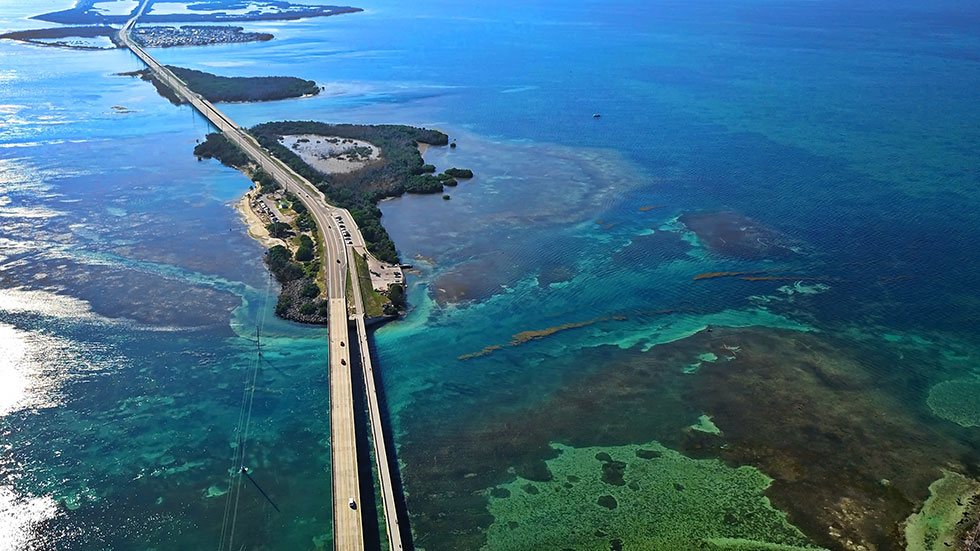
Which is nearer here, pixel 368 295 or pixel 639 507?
pixel 639 507

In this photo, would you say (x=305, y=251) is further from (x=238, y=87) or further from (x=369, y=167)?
(x=238, y=87)

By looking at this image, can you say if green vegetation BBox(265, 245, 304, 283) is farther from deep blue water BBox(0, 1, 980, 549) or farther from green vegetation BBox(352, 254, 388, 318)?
green vegetation BBox(352, 254, 388, 318)

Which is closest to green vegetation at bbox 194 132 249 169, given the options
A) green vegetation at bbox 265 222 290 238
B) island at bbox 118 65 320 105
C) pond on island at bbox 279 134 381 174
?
pond on island at bbox 279 134 381 174

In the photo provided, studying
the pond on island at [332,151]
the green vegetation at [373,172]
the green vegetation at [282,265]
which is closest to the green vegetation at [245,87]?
the green vegetation at [373,172]

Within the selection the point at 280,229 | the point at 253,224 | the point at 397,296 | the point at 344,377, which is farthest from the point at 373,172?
the point at 344,377

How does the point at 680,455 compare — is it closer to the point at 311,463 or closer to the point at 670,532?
the point at 670,532

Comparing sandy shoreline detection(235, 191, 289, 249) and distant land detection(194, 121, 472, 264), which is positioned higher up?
distant land detection(194, 121, 472, 264)

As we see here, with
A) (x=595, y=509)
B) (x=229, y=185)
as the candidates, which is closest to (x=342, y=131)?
(x=229, y=185)

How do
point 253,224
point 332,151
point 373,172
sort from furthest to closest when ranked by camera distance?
point 332,151 < point 373,172 < point 253,224
